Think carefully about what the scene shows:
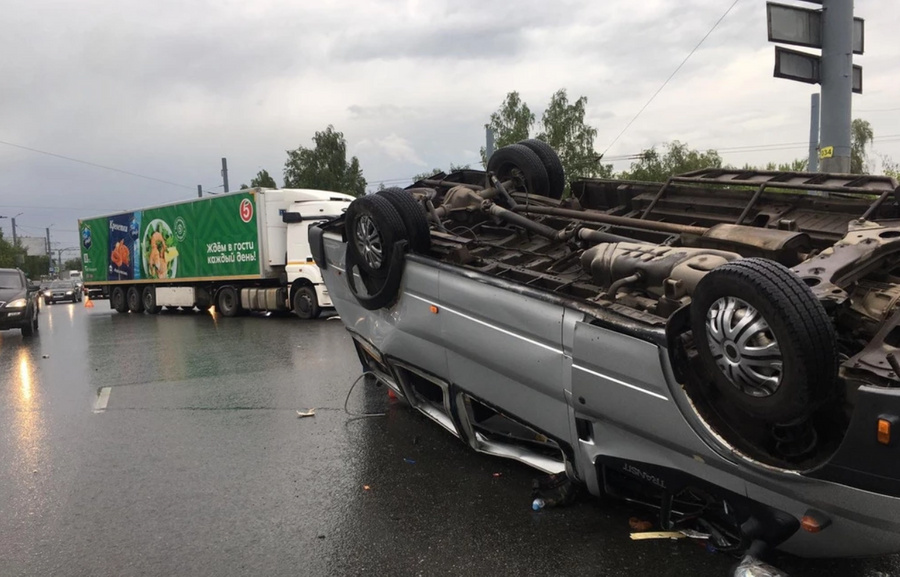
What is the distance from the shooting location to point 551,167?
5871 mm

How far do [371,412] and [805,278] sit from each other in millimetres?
4053

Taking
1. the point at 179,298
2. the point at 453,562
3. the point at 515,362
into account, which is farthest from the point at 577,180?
the point at 179,298

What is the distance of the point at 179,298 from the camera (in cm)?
1961

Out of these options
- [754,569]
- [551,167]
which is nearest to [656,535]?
[754,569]

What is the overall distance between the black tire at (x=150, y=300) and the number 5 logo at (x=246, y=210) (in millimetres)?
6321

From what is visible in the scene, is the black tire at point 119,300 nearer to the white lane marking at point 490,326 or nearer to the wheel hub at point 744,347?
the white lane marking at point 490,326

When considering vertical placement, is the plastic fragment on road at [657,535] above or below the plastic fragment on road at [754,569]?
below

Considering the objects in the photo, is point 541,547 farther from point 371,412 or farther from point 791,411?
point 371,412

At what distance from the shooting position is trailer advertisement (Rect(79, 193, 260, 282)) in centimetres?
1662

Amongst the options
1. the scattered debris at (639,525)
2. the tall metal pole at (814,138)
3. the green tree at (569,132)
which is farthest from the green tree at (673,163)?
the scattered debris at (639,525)

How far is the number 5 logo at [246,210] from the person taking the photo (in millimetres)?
16172

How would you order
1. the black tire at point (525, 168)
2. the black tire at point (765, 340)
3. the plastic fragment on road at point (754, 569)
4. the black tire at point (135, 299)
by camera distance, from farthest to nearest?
the black tire at point (135, 299) → the black tire at point (525, 168) → the plastic fragment on road at point (754, 569) → the black tire at point (765, 340)

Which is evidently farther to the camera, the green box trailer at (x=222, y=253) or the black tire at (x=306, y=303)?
the green box trailer at (x=222, y=253)

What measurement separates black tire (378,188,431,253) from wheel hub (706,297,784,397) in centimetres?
225
